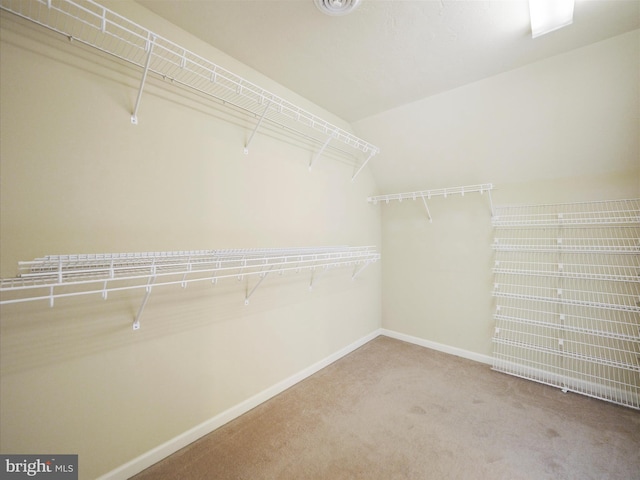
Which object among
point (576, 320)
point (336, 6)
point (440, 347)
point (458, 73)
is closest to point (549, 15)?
point (458, 73)

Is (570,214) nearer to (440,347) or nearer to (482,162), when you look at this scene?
(482,162)

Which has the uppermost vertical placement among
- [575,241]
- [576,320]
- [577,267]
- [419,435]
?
[575,241]

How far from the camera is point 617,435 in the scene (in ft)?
5.51

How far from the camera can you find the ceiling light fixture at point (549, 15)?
1.33 m

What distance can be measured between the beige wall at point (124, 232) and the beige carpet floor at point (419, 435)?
0.93 ft

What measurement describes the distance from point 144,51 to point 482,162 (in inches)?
104

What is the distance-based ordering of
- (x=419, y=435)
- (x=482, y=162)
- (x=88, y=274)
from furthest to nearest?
(x=482, y=162) < (x=419, y=435) < (x=88, y=274)

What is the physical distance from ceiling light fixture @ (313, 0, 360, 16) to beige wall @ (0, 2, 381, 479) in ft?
2.36

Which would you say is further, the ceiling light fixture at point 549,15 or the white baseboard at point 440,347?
the white baseboard at point 440,347

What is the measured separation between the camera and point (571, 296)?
2.23 m

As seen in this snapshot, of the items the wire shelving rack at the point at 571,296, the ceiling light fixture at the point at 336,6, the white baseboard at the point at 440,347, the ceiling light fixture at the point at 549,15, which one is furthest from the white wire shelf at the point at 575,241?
the ceiling light fixture at the point at 336,6

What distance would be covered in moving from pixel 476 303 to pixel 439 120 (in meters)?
1.79

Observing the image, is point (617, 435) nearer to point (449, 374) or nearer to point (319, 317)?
point (449, 374)

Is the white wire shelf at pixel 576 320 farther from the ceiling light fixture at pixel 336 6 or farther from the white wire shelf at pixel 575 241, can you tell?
the ceiling light fixture at pixel 336 6
